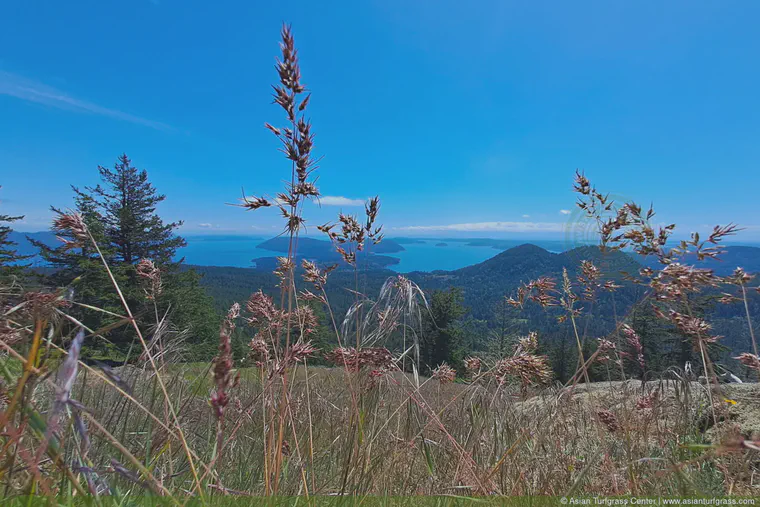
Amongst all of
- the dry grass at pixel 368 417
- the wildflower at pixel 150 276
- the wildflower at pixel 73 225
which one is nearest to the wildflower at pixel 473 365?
the dry grass at pixel 368 417

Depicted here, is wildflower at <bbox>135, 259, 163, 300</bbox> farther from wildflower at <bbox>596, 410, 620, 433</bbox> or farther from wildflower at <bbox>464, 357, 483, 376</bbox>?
wildflower at <bbox>596, 410, 620, 433</bbox>

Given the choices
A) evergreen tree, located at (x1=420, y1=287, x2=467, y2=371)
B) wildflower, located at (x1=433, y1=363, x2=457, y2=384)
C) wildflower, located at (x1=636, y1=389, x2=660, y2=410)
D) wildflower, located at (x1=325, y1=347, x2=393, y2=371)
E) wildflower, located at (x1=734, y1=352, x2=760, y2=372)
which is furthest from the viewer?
evergreen tree, located at (x1=420, y1=287, x2=467, y2=371)

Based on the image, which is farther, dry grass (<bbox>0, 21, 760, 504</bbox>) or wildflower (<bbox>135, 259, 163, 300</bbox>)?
wildflower (<bbox>135, 259, 163, 300</bbox>)

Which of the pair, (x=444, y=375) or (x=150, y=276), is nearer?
(x=150, y=276)

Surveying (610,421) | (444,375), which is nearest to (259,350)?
(444,375)

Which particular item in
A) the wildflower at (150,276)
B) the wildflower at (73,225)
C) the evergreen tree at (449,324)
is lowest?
the evergreen tree at (449,324)

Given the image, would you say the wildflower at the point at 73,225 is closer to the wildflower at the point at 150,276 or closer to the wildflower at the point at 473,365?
the wildflower at the point at 150,276

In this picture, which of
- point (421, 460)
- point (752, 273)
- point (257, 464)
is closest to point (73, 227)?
point (257, 464)

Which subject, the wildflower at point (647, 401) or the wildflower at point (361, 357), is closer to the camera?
the wildflower at point (361, 357)

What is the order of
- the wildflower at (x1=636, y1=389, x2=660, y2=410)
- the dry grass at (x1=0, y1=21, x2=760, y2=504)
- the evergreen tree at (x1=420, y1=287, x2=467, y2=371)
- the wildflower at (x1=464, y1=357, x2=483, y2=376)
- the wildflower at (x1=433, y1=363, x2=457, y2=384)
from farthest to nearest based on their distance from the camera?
1. the evergreen tree at (x1=420, y1=287, x2=467, y2=371)
2. the wildflower at (x1=464, y1=357, x2=483, y2=376)
3. the wildflower at (x1=433, y1=363, x2=457, y2=384)
4. the wildflower at (x1=636, y1=389, x2=660, y2=410)
5. the dry grass at (x1=0, y1=21, x2=760, y2=504)

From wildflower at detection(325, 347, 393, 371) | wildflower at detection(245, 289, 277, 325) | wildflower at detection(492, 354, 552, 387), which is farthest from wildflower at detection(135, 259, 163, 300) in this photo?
wildflower at detection(492, 354, 552, 387)

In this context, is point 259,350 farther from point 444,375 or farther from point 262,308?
point 444,375

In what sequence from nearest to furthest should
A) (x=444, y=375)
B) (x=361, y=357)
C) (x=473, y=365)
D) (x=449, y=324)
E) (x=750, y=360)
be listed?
(x=750, y=360) < (x=361, y=357) < (x=444, y=375) < (x=473, y=365) < (x=449, y=324)

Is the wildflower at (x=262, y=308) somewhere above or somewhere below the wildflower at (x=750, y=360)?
above
